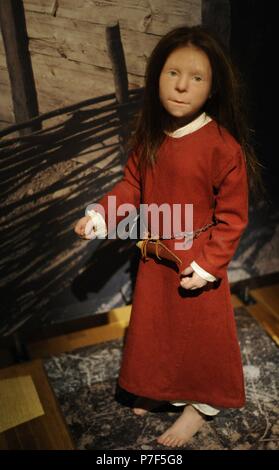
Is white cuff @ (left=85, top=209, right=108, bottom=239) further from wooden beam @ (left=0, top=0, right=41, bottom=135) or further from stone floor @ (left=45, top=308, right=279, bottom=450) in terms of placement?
stone floor @ (left=45, top=308, right=279, bottom=450)

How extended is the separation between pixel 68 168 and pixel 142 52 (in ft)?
1.99

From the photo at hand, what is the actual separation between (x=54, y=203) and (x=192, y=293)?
2.87 ft

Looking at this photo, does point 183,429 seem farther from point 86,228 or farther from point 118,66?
point 118,66

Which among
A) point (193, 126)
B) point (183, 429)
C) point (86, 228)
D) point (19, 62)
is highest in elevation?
point (19, 62)

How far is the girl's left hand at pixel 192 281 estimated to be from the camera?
180cm

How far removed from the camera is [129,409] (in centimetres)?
233

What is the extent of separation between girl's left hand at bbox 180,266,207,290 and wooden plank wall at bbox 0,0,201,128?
93 centimetres

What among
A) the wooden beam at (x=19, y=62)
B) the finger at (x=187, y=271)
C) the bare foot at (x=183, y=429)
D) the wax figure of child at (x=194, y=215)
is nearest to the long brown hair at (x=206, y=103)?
the wax figure of child at (x=194, y=215)

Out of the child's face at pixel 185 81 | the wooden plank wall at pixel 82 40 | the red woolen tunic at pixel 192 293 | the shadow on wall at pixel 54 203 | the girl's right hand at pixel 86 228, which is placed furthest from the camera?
the shadow on wall at pixel 54 203

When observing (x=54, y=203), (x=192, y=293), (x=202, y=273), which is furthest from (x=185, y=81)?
(x=54, y=203)

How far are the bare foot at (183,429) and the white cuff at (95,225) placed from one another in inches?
34.0

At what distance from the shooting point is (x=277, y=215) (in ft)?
9.35

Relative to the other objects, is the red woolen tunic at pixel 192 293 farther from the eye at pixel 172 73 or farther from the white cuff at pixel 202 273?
the eye at pixel 172 73

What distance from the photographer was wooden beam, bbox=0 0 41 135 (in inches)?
80.6
